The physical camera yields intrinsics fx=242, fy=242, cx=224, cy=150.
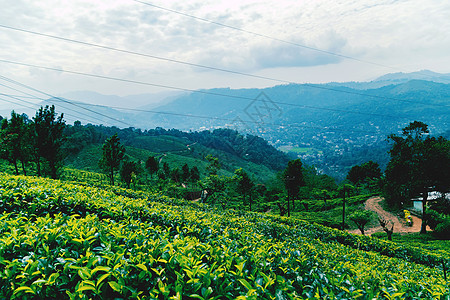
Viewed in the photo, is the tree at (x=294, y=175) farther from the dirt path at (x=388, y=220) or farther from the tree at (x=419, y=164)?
the tree at (x=419, y=164)

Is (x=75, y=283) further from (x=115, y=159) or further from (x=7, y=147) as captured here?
(x=115, y=159)

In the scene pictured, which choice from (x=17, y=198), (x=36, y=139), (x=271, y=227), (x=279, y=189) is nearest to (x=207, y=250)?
(x=17, y=198)

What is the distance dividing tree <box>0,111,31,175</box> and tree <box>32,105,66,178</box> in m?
0.97

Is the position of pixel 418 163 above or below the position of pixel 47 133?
below

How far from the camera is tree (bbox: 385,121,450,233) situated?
22484mm

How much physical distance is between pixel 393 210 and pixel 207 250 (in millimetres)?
36663

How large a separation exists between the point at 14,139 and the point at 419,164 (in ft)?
110

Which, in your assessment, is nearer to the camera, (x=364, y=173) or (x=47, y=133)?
(x=47, y=133)

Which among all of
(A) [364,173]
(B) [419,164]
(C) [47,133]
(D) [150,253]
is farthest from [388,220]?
(C) [47,133]

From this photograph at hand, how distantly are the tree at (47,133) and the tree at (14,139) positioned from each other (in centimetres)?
97

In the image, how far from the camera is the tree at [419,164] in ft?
73.8

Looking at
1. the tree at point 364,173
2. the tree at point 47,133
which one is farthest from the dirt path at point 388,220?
the tree at point 47,133

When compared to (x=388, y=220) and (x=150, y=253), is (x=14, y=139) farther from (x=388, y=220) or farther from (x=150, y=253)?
(x=388, y=220)

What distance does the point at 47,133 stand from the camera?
15.8 meters
